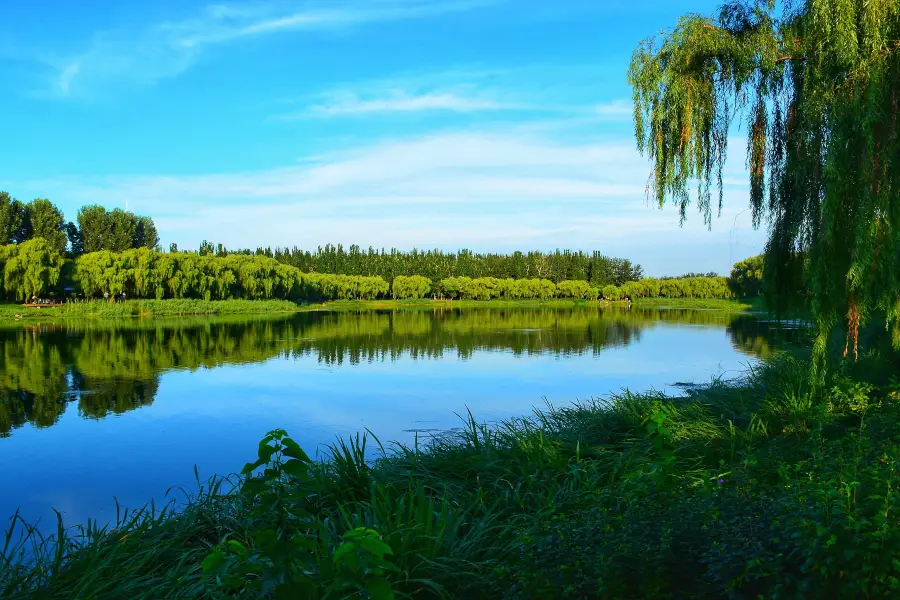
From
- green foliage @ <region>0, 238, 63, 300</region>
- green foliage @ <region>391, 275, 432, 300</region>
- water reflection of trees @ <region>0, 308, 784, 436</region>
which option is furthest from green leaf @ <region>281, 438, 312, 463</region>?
green foliage @ <region>391, 275, 432, 300</region>

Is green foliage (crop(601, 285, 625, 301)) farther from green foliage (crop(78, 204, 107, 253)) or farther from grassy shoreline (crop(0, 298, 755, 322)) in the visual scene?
green foliage (crop(78, 204, 107, 253))

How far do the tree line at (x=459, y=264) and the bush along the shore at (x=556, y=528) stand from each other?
9622cm

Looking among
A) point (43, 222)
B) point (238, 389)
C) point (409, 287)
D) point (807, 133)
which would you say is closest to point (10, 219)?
point (43, 222)

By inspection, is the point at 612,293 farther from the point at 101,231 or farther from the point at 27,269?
the point at 27,269

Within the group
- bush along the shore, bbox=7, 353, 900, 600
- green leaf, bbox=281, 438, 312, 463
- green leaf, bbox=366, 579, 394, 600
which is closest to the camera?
green leaf, bbox=366, 579, 394, 600

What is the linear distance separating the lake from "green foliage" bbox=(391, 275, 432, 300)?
208 ft

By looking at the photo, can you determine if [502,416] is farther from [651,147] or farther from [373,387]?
[651,147]

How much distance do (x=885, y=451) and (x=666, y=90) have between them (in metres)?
5.14

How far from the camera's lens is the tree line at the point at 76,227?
66812 mm

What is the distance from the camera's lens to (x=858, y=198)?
645 cm

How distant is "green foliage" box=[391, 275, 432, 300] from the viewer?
97.1m

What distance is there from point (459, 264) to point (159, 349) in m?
88.5

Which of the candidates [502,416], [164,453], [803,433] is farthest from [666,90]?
[164,453]

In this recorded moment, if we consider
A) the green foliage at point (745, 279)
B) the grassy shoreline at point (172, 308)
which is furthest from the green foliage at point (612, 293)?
the green foliage at point (745, 279)
